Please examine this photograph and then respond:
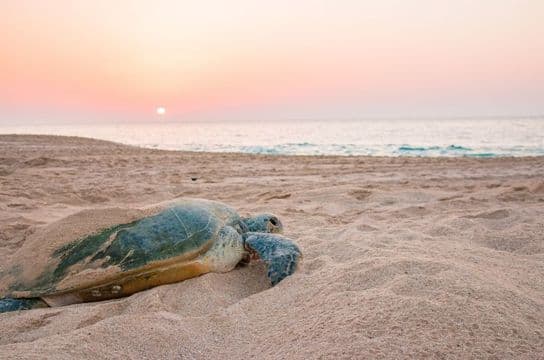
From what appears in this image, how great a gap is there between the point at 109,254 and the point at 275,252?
1.12 meters

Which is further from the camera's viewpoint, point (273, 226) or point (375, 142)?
point (375, 142)

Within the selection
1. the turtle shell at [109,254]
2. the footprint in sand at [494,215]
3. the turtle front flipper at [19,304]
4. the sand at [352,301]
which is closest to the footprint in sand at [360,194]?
the sand at [352,301]

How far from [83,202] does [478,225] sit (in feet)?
17.5

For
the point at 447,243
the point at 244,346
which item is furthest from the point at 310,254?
the point at 244,346

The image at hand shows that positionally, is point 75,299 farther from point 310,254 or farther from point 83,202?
point 83,202

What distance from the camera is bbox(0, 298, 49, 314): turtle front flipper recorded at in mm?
2334

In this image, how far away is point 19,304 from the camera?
7.71 ft

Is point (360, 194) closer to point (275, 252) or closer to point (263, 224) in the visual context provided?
point (263, 224)

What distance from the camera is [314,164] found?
10.7m

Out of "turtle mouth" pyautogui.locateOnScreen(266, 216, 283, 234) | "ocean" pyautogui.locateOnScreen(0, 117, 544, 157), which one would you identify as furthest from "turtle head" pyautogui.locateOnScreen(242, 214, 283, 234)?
"ocean" pyautogui.locateOnScreen(0, 117, 544, 157)

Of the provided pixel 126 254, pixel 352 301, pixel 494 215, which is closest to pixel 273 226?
pixel 126 254

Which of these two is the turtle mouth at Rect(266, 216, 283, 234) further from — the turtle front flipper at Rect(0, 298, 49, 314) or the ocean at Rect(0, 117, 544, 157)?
the ocean at Rect(0, 117, 544, 157)

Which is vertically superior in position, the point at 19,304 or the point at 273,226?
→ the point at 273,226

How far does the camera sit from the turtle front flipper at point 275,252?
8.22 ft
